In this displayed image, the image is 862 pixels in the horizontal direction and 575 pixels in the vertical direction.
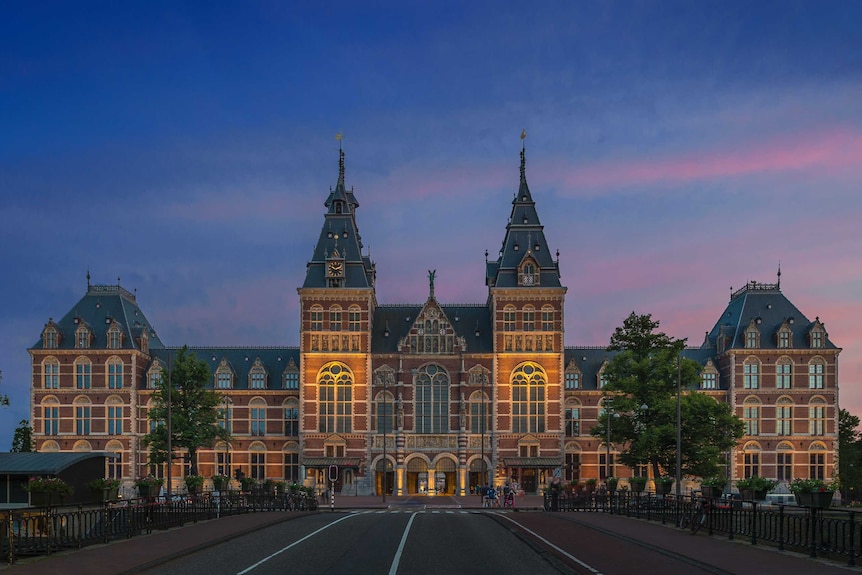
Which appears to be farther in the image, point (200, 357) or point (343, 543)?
point (200, 357)

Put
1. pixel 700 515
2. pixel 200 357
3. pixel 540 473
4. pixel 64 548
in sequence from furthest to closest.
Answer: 1. pixel 200 357
2. pixel 540 473
3. pixel 700 515
4. pixel 64 548

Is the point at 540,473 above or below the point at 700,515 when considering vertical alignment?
below

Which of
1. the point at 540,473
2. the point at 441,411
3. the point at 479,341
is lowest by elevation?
the point at 540,473

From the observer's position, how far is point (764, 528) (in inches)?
1239

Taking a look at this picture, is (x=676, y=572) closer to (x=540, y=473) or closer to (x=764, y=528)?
(x=764, y=528)

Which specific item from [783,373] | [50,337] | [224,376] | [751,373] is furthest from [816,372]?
[50,337]

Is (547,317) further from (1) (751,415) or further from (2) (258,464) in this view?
(2) (258,464)

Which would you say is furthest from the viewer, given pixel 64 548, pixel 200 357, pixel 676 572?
pixel 200 357

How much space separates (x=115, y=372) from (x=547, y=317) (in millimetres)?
41255

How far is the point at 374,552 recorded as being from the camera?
28.1m

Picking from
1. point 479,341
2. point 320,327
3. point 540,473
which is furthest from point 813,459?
point 320,327

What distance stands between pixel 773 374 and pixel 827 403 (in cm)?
546

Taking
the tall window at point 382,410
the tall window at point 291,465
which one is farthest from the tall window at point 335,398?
the tall window at point 291,465

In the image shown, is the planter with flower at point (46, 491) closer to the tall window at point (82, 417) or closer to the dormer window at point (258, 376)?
the tall window at point (82, 417)
